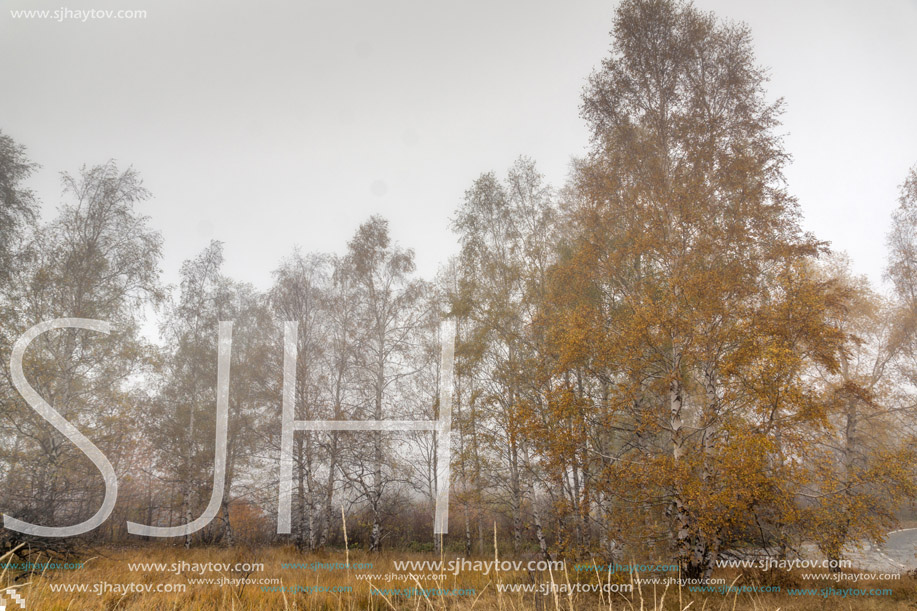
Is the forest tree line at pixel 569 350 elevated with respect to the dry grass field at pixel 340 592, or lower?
elevated

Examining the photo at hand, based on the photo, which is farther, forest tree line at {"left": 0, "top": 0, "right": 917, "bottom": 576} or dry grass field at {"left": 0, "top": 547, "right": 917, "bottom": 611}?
forest tree line at {"left": 0, "top": 0, "right": 917, "bottom": 576}

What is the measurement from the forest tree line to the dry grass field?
0.78 meters

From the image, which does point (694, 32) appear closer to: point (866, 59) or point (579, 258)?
point (579, 258)

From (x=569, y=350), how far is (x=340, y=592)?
502 cm

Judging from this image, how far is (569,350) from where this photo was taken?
7039 millimetres

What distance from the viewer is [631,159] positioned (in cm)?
817

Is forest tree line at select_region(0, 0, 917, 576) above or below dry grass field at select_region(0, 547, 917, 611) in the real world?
above

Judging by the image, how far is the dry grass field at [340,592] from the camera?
170 inches

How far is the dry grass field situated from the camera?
4.33 metres

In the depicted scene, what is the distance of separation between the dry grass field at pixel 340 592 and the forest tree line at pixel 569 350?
2.57 ft

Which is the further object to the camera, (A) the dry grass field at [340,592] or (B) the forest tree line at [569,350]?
(B) the forest tree line at [569,350]

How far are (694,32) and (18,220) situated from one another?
18370mm

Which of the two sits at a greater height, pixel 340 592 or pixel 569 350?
pixel 569 350

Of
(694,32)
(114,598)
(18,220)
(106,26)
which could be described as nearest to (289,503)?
(114,598)
